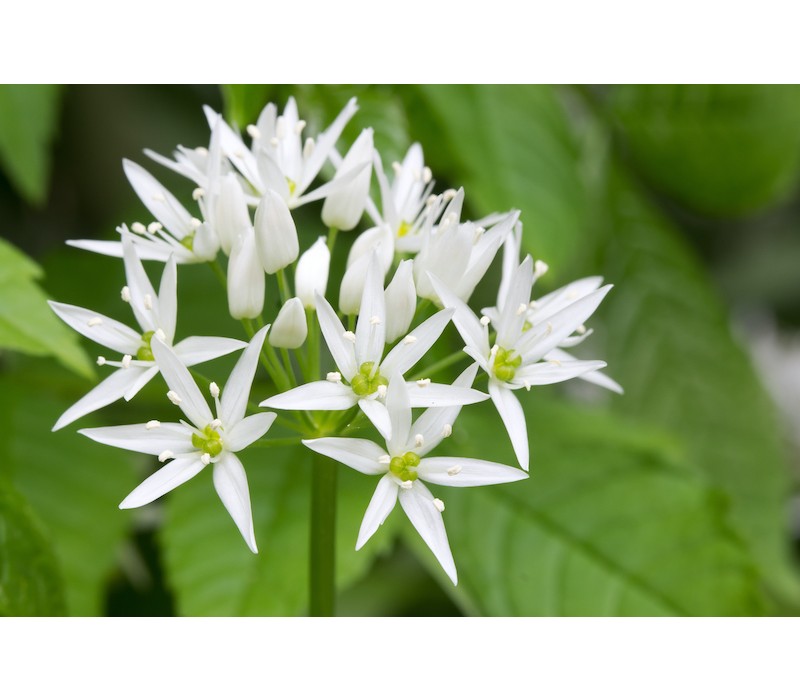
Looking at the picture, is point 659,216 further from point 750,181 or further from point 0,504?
point 0,504

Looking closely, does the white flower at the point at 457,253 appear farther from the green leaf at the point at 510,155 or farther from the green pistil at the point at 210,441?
the green leaf at the point at 510,155

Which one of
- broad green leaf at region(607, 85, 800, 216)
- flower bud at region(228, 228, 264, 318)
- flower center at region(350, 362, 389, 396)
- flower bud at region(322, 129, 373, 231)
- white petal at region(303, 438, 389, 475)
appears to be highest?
broad green leaf at region(607, 85, 800, 216)

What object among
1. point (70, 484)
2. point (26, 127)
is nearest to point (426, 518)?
point (70, 484)

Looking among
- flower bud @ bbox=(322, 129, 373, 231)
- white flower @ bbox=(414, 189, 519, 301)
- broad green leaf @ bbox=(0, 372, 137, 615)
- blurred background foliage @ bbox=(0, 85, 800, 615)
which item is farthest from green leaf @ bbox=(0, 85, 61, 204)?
white flower @ bbox=(414, 189, 519, 301)

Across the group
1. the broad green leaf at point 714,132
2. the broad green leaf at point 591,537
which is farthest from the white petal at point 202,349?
the broad green leaf at point 714,132

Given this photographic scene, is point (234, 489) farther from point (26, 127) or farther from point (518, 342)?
point (26, 127)

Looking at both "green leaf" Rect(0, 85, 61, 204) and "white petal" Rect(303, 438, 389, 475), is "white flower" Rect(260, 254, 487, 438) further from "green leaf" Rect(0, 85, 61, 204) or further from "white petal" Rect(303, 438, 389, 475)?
"green leaf" Rect(0, 85, 61, 204)

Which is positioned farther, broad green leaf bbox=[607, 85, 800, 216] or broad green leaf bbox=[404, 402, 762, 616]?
broad green leaf bbox=[607, 85, 800, 216]
